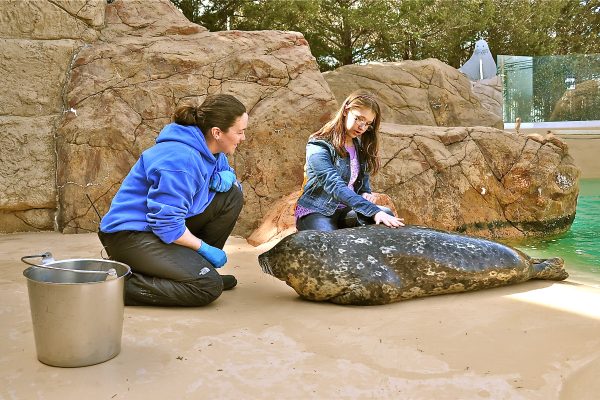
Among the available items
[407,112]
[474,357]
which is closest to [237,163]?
[474,357]

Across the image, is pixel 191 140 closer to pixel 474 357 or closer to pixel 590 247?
pixel 474 357

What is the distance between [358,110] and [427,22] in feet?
42.0

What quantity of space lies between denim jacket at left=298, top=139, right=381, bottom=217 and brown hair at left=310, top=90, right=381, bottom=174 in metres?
0.04

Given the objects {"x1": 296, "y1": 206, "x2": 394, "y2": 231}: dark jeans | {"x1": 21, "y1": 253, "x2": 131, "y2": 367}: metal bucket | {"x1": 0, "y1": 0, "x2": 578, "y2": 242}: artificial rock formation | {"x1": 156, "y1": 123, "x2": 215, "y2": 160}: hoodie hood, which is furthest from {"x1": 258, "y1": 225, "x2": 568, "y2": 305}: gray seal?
{"x1": 0, "y1": 0, "x2": 578, "y2": 242}: artificial rock formation

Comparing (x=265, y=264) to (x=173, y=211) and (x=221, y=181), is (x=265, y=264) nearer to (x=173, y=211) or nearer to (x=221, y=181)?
(x=221, y=181)

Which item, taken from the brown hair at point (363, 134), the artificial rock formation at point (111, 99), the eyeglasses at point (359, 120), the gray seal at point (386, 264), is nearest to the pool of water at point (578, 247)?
the gray seal at point (386, 264)

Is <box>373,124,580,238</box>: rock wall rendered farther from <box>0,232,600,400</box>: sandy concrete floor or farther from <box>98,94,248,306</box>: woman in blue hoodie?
<box>98,94,248,306</box>: woman in blue hoodie

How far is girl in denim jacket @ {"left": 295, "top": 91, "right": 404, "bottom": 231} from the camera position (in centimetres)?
384

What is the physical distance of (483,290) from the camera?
3764 mm

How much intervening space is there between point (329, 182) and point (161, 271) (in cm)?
129

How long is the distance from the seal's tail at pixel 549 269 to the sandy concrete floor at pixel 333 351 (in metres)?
0.47

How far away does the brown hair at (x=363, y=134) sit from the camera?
157 inches

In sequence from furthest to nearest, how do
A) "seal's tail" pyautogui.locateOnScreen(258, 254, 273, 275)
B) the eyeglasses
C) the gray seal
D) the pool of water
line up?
1. the pool of water
2. the eyeglasses
3. "seal's tail" pyautogui.locateOnScreen(258, 254, 273, 275)
4. the gray seal

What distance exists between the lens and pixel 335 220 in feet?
13.9
